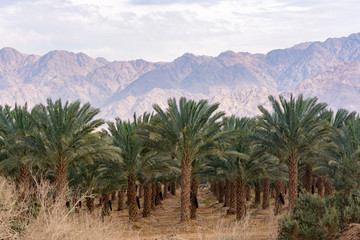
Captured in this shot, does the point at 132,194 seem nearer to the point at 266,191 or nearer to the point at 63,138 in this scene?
the point at 63,138

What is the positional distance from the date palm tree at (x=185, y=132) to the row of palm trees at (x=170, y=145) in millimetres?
62

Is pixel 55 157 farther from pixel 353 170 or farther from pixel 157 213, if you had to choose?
pixel 157 213

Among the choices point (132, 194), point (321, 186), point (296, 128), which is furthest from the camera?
point (321, 186)

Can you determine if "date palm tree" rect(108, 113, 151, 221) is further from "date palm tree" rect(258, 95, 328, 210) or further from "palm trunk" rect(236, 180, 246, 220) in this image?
"date palm tree" rect(258, 95, 328, 210)

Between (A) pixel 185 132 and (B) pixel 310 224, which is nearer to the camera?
(B) pixel 310 224

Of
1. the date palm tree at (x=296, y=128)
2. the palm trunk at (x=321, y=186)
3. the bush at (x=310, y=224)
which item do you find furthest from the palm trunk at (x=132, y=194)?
the palm trunk at (x=321, y=186)

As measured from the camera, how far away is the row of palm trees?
26750 millimetres

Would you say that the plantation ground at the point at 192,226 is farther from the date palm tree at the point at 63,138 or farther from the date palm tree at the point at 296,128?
the date palm tree at the point at 296,128

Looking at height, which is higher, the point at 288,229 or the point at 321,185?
the point at 288,229

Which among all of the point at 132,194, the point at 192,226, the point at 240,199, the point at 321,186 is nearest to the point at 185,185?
the point at 192,226

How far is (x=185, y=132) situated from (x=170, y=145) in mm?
1644

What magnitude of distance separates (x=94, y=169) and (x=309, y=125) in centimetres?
1589

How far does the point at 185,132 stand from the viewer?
27.6 metres

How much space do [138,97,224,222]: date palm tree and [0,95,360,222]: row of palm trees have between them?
62mm
